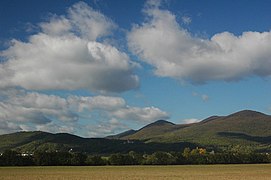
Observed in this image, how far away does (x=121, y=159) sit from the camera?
148m

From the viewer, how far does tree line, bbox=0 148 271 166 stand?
13712cm

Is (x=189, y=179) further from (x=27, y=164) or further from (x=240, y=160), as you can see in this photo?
(x=240, y=160)

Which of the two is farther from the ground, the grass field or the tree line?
the tree line

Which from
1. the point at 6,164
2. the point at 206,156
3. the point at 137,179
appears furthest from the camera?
the point at 206,156

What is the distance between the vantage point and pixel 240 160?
6462 inches

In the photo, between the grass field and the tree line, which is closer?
the grass field

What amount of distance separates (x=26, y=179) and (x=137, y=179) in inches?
668

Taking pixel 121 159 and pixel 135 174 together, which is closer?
pixel 135 174

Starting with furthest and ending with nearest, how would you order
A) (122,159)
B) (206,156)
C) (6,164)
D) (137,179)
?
1. (206,156)
2. (122,159)
3. (6,164)
4. (137,179)

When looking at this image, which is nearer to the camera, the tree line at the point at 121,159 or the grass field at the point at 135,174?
the grass field at the point at 135,174

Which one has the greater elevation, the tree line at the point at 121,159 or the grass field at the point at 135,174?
the tree line at the point at 121,159

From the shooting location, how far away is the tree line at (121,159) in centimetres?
13712

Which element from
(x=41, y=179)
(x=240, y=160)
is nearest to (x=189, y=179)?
(x=41, y=179)

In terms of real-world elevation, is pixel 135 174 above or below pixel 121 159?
below
